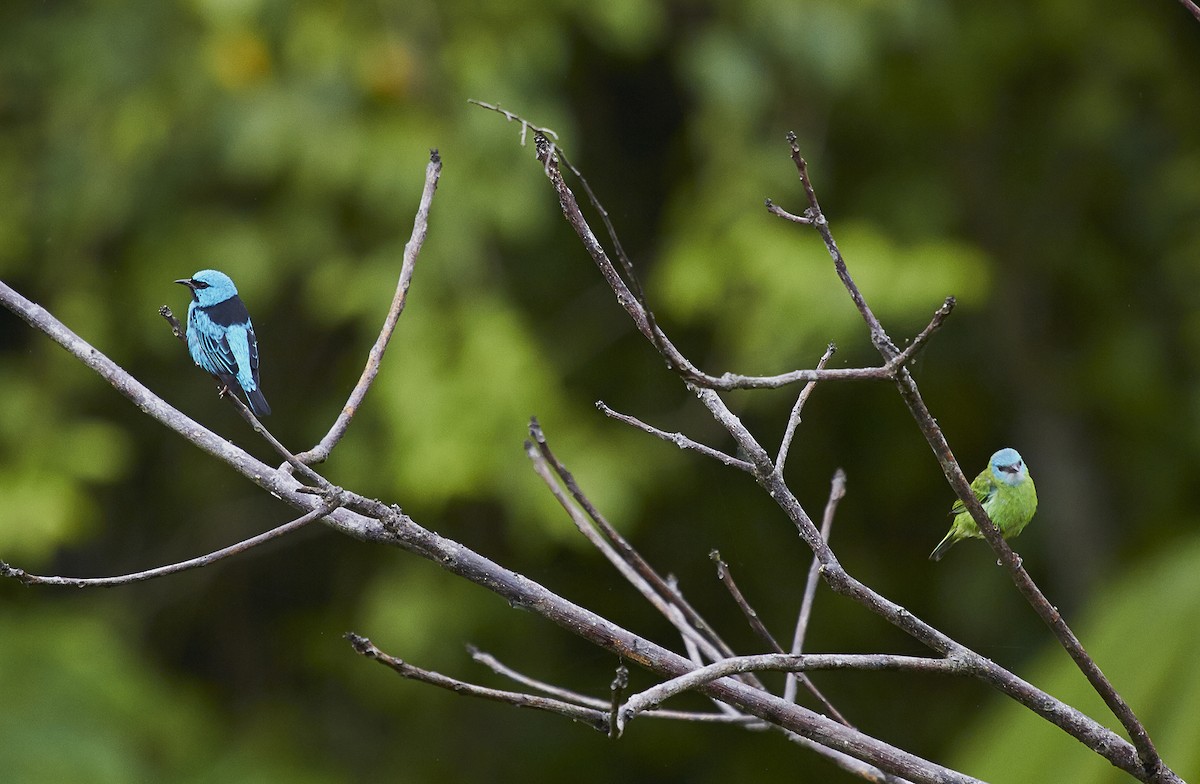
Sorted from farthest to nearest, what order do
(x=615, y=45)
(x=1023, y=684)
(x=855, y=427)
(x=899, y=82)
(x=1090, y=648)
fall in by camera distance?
(x=899, y=82), (x=615, y=45), (x=855, y=427), (x=1090, y=648), (x=1023, y=684)

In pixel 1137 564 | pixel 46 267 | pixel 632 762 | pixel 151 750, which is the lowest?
pixel 151 750

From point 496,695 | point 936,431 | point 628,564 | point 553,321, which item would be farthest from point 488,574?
point 553,321

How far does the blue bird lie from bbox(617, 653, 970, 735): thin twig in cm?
30

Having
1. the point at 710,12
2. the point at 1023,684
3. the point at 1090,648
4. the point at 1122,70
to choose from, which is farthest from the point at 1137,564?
the point at 1023,684

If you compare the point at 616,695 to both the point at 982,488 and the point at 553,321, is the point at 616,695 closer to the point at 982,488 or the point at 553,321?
the point at 982,488

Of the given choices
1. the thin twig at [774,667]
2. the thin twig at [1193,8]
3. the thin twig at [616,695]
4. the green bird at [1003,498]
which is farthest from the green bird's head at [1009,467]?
the thin twig at [1193,8]

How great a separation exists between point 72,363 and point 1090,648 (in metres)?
2.83

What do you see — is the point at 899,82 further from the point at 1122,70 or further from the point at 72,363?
Answer: the point at 72,363

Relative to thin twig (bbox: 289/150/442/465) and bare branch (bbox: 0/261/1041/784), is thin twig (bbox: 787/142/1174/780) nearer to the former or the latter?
bare branch (bbox: 0/261/1041/784)

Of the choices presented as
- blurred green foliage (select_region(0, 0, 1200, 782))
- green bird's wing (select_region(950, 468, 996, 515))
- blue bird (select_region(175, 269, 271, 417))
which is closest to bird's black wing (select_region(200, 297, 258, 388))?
blue bird (select_region(175, 269, 271, 417))

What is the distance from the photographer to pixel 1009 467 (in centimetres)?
74

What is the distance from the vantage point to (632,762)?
4.73 metres

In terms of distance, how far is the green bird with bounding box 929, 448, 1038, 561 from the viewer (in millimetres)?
743

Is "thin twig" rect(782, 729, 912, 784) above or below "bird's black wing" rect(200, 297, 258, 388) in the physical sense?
below
